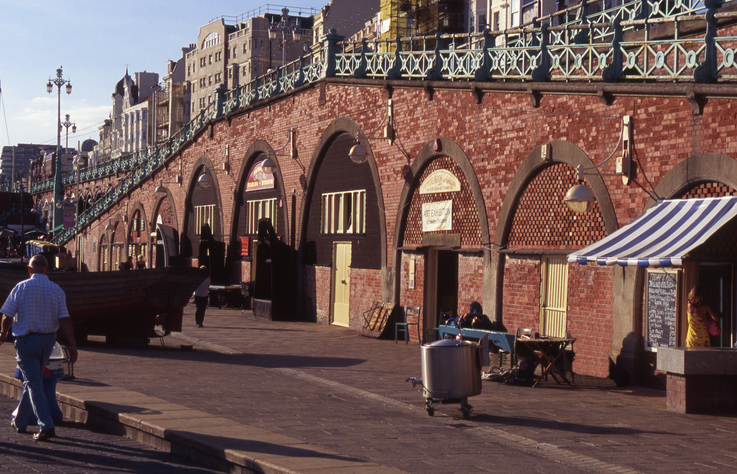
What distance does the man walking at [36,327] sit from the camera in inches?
367

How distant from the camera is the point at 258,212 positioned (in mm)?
32031

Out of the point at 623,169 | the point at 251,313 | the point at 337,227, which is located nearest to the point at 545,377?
the point at 623,169

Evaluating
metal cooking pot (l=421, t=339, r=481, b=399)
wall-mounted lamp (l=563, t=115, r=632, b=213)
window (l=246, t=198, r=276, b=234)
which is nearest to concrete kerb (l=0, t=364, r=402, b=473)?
metal cooking pot (l=421, t=339, r=481, b=399)

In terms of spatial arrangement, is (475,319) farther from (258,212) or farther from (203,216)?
(203,216)

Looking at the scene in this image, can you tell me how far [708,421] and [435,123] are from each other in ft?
36.6

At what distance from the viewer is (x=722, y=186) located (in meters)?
13.5

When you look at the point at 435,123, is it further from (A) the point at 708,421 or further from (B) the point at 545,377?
(A) the point at 708,421

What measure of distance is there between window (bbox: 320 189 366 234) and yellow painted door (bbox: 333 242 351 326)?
0.49m

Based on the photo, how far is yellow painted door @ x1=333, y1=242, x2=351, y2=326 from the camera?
2573 cm

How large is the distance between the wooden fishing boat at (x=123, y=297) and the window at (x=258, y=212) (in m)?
10.9

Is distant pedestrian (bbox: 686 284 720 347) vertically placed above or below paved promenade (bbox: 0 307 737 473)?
above

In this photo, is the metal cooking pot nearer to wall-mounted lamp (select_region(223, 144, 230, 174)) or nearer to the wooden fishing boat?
the wooden fishing boat

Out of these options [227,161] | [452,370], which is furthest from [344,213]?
[452,370]

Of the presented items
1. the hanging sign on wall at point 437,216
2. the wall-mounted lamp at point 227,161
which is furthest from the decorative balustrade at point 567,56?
the wall-mounted lamp at point 227,161
